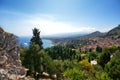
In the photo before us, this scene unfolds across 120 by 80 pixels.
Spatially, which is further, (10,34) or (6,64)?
(10,34)

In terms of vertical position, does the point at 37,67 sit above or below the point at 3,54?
below

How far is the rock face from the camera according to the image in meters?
23.5

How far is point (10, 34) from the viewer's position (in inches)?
1182

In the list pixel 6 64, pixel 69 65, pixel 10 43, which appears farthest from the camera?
pixel 69 65

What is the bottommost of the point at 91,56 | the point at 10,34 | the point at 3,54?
the point at 91,56

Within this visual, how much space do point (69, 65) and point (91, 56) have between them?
57432mm

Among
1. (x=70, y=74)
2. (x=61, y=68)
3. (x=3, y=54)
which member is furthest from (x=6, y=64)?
(x=61, y=68)

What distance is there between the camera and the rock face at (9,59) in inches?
926

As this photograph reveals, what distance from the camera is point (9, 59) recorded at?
27875 millimetres

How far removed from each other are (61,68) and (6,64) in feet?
102

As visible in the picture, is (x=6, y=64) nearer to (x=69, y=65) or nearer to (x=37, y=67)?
(x=37, y=67)

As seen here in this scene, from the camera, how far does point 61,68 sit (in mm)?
55469

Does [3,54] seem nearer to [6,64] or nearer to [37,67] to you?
[6,64]

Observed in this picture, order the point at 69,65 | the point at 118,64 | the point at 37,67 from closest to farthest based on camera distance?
the point at 37,67
the point at 118,64
the point at 69,65
